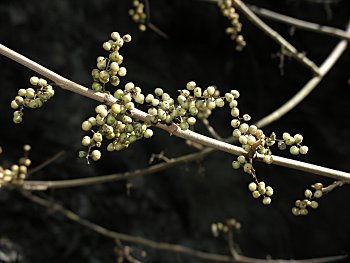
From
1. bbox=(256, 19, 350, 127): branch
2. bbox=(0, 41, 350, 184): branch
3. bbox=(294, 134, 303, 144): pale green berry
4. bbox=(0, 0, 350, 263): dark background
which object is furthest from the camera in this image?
bbox=(0, 0, 350, 263): dark background

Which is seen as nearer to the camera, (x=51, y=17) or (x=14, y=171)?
(x=14, y=171)

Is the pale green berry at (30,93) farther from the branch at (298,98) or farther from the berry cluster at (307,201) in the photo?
the branch at (298,98)

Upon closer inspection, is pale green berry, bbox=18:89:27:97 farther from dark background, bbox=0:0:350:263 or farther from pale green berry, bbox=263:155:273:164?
dark background, bbox=0:0:350:263

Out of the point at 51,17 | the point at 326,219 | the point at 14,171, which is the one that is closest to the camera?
the point at 14,171

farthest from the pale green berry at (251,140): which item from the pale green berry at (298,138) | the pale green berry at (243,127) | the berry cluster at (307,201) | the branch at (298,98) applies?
the branch at (298,98)

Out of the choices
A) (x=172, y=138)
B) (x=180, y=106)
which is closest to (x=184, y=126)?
(x=180, y=106)

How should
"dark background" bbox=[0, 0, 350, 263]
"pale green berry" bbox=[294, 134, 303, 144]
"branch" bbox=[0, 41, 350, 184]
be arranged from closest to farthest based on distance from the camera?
"branch" bbox=[0, 41, 350, 184]
"pale green berry" bbox=[294, 134, 303, 144]
"dark background" bbox=[0, 0, 350, 263]

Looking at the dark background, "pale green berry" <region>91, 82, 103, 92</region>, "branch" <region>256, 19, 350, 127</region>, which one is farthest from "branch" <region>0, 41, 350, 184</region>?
the dark background

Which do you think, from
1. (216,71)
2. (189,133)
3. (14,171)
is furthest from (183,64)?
(189,133)

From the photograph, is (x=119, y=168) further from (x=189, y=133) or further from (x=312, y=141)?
(x=189, y=133)
